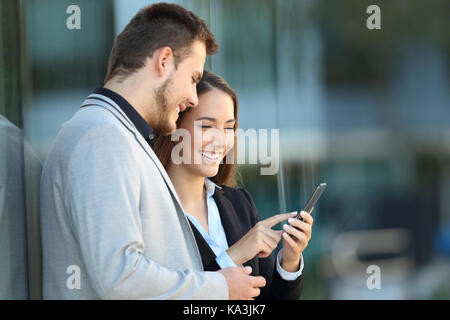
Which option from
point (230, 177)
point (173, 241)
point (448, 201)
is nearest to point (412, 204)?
point (448, 201)

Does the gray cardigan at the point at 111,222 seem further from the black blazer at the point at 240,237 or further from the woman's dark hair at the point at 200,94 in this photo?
the woman's dark hair at the point at 200,94

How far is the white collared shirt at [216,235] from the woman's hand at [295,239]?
0.02m

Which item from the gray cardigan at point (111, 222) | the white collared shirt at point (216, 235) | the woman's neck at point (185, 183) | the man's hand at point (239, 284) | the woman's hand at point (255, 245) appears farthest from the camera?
the woman's neck at point (185, 183)

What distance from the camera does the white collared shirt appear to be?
1.79 m

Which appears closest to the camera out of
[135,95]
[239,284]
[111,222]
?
[111,222]

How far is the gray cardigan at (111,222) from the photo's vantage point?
4.02 ft

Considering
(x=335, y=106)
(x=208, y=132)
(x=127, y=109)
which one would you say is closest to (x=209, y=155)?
(x=208, y=132)

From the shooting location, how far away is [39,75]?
6.68 feet

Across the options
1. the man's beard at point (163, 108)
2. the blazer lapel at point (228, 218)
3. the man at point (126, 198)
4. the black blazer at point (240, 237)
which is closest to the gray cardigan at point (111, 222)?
the man at point (126, 198)

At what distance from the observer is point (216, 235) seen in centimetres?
187

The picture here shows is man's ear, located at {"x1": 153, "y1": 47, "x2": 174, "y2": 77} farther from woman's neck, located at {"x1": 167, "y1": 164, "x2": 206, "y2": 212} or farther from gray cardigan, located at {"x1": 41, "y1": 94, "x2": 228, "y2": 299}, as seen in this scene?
woman's neck, located at {"x1": 167, "y1": 164, "x2": 206, "y2": 212}

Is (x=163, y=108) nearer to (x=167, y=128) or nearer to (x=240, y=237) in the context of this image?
(x=167, y=128)

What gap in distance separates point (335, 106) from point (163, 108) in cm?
121
